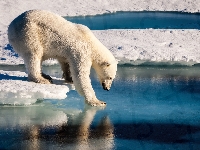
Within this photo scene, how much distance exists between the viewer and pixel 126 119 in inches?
286

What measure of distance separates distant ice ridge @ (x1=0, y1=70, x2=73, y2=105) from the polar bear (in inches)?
12.6

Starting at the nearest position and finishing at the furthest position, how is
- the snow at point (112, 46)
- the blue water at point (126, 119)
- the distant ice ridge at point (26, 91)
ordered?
the blue water at point (126, 119) < the distant ice ridge at point (26, 91) < the snow at point (112, 46)

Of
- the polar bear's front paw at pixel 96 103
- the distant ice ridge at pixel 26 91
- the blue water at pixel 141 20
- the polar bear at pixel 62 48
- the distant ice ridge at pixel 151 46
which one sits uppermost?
the polar bear at pixel 62 48

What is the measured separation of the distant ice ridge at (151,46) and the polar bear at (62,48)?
10.7ft

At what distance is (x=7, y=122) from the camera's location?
7008 mm

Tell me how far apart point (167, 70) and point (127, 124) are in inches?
176

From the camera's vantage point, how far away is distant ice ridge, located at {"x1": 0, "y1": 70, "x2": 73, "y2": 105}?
745 cm

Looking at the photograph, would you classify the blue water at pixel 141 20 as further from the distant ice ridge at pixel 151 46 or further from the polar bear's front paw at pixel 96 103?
the polar bear's front paw at pixel 96 103

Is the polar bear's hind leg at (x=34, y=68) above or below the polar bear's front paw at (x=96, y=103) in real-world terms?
above

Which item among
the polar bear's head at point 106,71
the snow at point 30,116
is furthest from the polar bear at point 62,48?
the snow at point 30,116

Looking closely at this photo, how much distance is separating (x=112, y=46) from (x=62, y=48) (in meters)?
4.68

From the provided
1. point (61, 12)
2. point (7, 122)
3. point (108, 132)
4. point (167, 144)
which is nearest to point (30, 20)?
point (7, 122)

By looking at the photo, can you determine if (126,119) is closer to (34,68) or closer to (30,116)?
(30,116)

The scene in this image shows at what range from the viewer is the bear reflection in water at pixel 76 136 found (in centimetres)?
603
